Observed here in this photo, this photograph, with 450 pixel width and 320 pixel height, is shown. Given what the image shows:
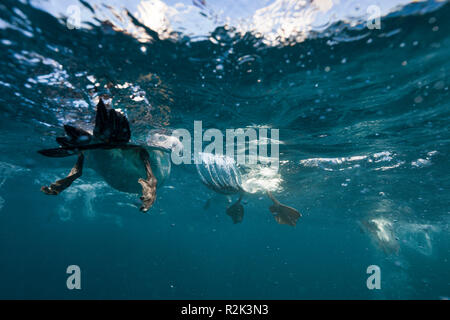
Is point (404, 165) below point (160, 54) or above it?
below

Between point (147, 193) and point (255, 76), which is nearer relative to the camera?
point (147, 193)

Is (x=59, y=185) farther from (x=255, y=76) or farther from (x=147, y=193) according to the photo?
(x=255, y=76)

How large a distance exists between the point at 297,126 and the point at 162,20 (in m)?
6.96

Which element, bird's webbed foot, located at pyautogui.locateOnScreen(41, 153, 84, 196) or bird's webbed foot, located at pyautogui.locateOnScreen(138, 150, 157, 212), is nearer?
bird's webbed foot, located at pyautogui.locateOnScreen(138, 150, 157, 212)

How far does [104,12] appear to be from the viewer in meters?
4.89

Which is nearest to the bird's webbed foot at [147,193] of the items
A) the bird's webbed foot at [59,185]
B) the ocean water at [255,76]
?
the bird's webbed foot at [59,185]

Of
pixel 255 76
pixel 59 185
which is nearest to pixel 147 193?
pixel 59 185

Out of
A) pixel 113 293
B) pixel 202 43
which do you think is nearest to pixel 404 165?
pixel 202 43

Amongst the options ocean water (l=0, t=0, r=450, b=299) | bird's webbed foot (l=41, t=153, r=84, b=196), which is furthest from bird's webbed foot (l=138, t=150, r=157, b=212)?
ocean water (l=0, t=0, r=450, b=299)

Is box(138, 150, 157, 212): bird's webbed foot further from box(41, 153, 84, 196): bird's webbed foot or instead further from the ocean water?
the ocean water

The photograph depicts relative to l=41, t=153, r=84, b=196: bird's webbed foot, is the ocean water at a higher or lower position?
higher

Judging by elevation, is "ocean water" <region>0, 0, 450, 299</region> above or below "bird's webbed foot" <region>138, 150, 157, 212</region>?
above

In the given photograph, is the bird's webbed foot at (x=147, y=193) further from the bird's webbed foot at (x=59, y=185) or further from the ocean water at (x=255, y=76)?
the ocean water at (x=255, y=76)

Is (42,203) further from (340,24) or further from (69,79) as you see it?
(340,24)
